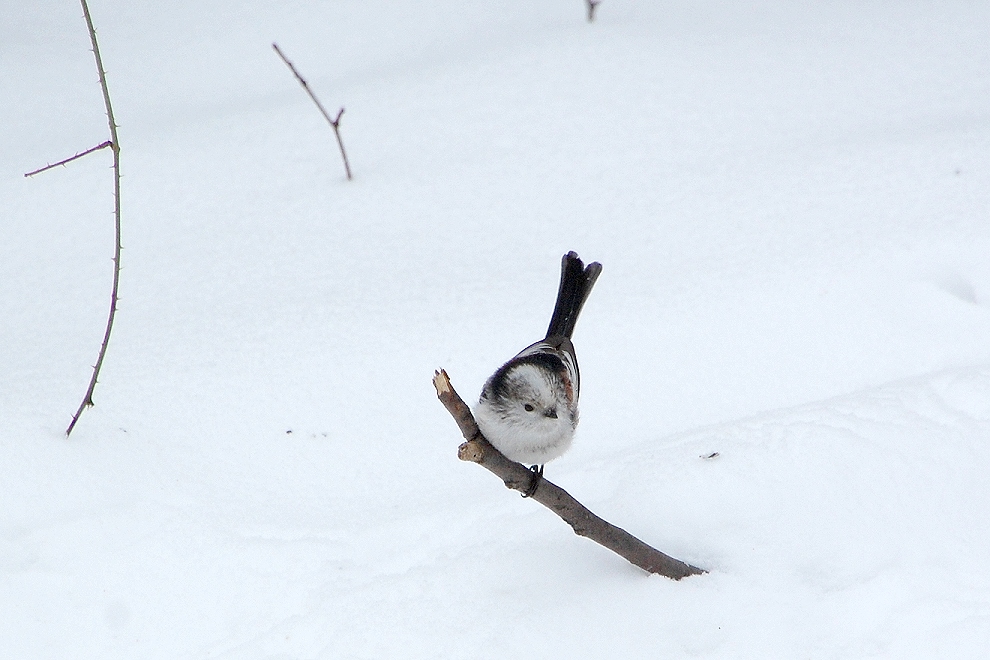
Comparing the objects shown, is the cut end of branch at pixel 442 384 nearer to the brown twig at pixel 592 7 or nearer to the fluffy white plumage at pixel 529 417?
the fluffy white plumage at pixel 529 417

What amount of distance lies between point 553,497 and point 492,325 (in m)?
1.51

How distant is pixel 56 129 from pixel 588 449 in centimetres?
376

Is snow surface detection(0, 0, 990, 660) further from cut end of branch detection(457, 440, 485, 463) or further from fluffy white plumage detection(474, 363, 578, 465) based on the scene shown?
cut end of branch detection(457, 440, 485, 463)

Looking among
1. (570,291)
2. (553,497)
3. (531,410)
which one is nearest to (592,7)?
(570,291)

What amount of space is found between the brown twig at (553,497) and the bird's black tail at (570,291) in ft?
2.80

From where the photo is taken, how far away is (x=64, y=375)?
10.6ft

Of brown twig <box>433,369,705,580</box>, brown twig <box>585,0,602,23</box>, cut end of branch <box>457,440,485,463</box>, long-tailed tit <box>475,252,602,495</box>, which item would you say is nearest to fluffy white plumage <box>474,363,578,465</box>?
long-tailed tit <box>475,252,602,495</box>

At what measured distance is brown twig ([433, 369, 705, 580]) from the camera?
195cm

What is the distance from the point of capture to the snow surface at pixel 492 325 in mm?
2344

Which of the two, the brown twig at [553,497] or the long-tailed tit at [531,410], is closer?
the brown twig at [553,497]

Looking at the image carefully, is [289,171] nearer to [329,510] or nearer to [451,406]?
[329,510]

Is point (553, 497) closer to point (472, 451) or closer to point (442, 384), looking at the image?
point (472, 451)

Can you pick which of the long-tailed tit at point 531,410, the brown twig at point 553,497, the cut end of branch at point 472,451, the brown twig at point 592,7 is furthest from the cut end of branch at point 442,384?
the brown twig at point 592,7

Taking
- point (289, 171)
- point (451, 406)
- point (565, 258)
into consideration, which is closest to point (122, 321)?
point (289, 171)
